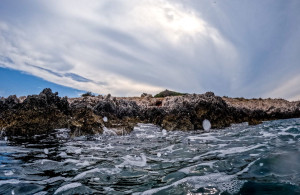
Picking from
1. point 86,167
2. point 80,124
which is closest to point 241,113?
point 80,124

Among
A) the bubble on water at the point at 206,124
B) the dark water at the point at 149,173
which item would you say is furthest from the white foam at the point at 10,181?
the bubble on water at the point at 206,124

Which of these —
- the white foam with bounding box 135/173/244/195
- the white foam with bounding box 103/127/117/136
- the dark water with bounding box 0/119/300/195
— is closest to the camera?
the white foam with bounding box 135/173/244/195

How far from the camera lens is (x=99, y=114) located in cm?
1167

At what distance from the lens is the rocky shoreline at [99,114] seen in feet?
32.2

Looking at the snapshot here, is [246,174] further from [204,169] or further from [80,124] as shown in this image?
[80,124]

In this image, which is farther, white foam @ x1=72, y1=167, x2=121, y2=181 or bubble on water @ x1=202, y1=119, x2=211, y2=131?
bubble on water @ x1=202, y1=119, x2=211, y2=131

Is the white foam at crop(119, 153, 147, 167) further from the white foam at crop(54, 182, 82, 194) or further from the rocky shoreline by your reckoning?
the rocky shoreline

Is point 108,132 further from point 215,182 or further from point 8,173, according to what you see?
point 215,182

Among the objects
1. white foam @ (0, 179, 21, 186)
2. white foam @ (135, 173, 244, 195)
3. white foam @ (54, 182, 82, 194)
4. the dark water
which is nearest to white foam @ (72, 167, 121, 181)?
the dark water

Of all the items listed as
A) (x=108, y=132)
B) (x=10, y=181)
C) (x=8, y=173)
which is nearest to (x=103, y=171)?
(x=10, y=181)

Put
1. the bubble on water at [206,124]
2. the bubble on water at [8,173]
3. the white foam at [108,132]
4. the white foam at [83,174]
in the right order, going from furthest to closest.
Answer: the bubble on water at [206,124], the white foam at [108,132], the bubble on water at [8,173], the white foam at [83,174]

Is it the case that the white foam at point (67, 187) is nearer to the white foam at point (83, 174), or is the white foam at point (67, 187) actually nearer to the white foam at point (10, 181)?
the white foam at point (83, 174)

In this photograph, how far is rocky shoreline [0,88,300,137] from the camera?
9828mm

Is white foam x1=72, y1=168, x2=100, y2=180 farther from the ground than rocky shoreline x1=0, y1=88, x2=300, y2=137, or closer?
closer
